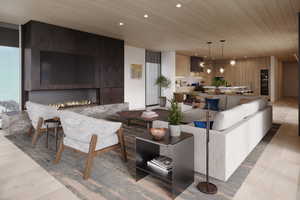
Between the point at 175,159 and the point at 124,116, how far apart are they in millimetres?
2678

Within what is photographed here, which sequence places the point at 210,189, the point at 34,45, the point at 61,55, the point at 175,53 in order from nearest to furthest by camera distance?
the point at 210,189 → the point at 34,45 → the point at 61,55 → the point at 175,53

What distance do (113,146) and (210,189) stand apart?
4.66ft

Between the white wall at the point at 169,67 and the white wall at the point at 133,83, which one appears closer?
the white wall at the point at 133,83

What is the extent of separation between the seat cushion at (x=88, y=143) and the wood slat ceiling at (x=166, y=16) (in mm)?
2590

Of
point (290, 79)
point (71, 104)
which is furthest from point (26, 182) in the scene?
point (290, 79)

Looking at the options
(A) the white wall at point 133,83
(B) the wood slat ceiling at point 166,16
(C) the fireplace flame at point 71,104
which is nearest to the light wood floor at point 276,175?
(B) the wood slat ceiling at point 166,16

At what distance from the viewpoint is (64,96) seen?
18.5ft

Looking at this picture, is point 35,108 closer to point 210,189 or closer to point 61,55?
point 61,55

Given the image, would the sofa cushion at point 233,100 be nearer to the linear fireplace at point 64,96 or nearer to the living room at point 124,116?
the living room at point 124,116

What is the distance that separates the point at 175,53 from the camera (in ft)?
31.7

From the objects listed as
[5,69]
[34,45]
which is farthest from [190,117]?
[5,69]

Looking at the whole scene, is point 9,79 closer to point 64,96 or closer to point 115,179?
point 64,96

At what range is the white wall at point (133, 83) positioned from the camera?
7.96 metres

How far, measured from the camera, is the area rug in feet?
6.81
